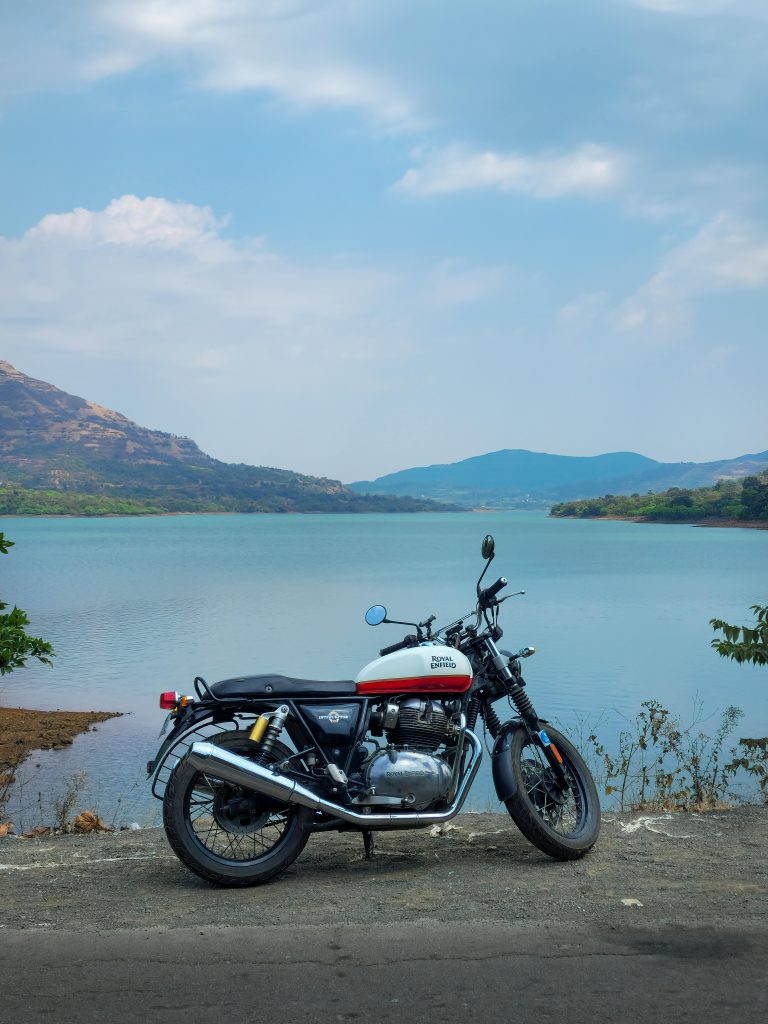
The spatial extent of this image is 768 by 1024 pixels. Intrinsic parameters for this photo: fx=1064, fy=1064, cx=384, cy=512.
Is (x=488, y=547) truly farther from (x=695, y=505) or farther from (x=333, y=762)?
(x=695, y=505)

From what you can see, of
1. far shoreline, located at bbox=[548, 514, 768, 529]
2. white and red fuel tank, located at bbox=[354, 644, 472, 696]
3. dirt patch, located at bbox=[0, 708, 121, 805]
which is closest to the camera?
white and red fuel tank, located at bbox=[354, 644, 472, 696]

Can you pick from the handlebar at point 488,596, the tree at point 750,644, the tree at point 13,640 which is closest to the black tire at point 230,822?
the handlebar at point 488,596

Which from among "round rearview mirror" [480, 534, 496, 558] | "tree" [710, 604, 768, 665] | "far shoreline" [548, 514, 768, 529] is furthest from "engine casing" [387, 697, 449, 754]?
"far shoreline" [548, 514, 768, 529]

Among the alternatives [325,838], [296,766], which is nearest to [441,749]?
[296,766]

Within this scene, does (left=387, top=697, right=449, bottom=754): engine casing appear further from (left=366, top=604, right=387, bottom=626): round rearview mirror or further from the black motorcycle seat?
(left=366, top=604, right=387, bottom=626): round rearview mirror

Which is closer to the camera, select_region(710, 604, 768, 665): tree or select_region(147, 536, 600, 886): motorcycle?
select_region(147, 536, 600, 886): motorcycle

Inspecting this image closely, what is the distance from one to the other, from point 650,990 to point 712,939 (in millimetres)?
665

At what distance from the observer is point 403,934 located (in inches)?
178

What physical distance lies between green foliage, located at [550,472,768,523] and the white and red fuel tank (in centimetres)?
12195

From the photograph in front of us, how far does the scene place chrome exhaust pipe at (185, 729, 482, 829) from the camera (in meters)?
5.29

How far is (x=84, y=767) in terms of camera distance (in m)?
13.5

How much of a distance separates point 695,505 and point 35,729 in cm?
14193

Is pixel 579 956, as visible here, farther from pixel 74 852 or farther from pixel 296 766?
pixel 74 852

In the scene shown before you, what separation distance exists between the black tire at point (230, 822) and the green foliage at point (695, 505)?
402 ft
